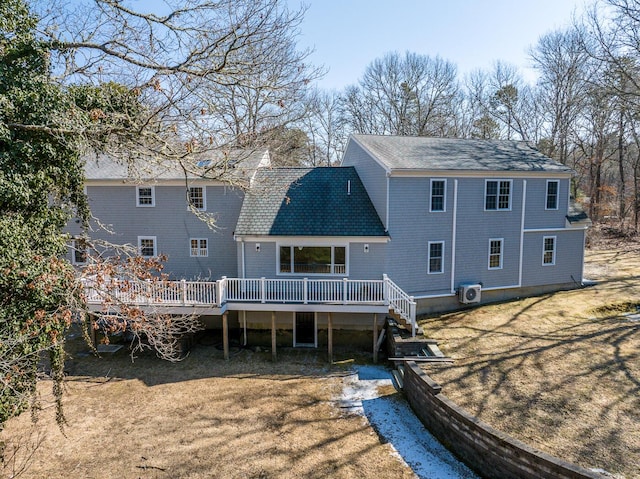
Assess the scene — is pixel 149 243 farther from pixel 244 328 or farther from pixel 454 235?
pixel 454 235

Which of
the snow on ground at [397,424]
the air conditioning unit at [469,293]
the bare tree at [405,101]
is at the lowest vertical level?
the snow on ground at [397,424]

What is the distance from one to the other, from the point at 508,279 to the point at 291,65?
12.4 metres

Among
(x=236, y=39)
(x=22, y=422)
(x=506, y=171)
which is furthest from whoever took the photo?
(x=506, y=171)

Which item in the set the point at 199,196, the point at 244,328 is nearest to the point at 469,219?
the point at 244,328

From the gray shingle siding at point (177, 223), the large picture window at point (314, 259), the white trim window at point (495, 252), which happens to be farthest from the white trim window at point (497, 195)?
the gray shingle siding at point (177, 223)

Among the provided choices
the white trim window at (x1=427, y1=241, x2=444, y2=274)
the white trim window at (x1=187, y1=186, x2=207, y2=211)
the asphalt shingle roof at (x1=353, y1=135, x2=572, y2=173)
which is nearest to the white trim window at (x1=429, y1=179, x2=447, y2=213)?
the asphalt shingle roof at (x1=353, y1=135, x2=572, y2=173)

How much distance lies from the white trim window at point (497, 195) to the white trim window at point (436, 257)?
2.58 metres

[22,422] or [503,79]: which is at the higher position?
[503,79]

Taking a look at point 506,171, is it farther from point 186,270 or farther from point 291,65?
point 186,270

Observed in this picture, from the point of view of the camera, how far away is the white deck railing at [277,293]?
44.6ft

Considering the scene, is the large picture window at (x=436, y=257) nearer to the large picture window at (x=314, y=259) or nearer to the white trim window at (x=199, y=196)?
the large picture window at (x=314, y=259)

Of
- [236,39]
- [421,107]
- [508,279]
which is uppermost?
[421,107]

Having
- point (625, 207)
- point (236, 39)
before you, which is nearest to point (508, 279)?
point (236, 39)

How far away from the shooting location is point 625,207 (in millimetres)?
33000
